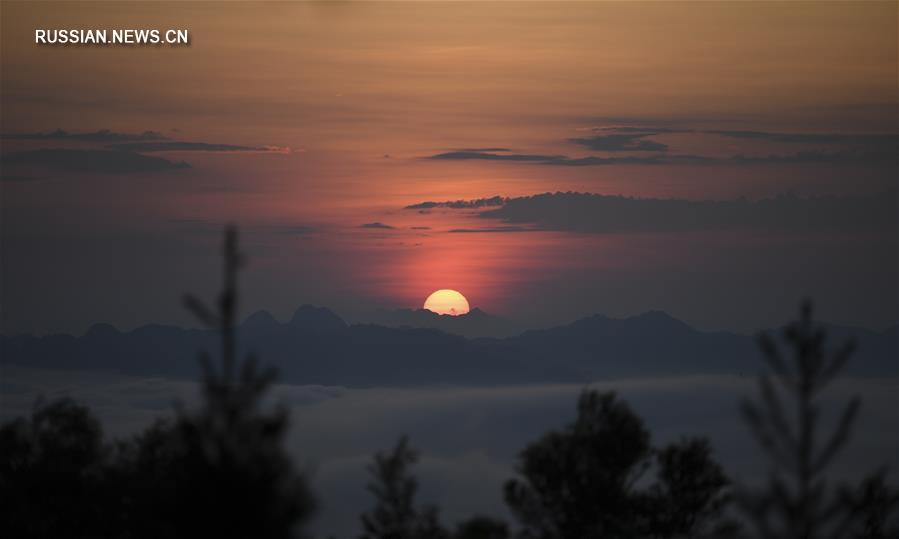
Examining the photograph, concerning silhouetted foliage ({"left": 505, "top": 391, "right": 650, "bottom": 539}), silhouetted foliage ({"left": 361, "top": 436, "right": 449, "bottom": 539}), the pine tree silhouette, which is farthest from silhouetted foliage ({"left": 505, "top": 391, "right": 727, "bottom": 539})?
the pine tree silhouette

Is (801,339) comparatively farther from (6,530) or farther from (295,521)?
(6,530)

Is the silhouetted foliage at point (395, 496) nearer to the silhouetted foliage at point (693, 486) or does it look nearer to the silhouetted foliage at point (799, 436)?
the silhouetted foliage at point (693, 486)

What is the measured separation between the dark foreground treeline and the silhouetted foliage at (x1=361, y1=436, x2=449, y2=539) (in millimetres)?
58

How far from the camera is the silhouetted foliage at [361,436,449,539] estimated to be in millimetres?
44156

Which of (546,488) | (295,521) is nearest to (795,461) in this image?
(295,521)

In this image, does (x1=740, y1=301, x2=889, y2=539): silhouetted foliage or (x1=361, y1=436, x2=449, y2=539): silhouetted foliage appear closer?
(x1=740, y1=301, x2=889, y2=539): silhouetted foliage

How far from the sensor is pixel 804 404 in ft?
64.9

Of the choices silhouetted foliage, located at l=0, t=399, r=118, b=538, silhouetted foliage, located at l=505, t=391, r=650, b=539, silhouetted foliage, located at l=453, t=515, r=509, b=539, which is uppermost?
silhouetted foliage, located at l=0, t=399, r=118, b=538

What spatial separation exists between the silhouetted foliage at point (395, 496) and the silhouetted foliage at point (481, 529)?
20.6 feet

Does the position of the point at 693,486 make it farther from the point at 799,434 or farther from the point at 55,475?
the point at 55,475

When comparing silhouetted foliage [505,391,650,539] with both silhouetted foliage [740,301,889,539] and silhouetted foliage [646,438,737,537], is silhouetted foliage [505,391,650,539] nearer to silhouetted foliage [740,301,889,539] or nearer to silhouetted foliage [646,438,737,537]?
silhouetted foliage [646,438,737,537]

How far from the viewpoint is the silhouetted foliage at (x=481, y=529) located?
3588 centimetres

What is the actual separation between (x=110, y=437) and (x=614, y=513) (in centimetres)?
3324

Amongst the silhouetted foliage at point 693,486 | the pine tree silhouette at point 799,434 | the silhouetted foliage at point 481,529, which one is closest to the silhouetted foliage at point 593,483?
the silhouetted foliage at point 693,486
